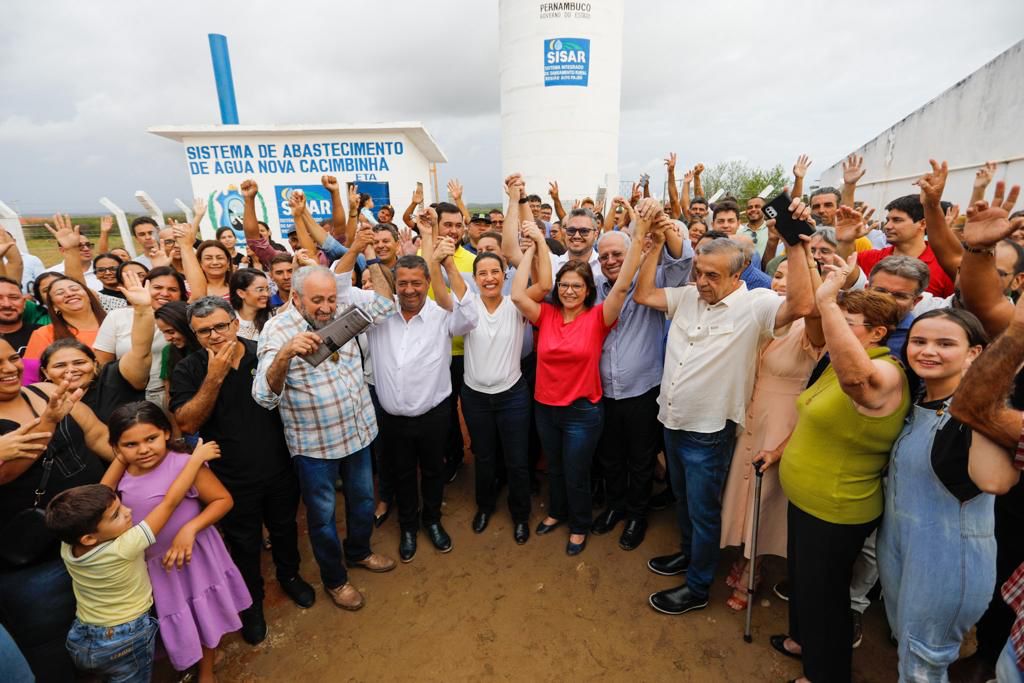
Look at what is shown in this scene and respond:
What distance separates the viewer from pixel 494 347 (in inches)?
130

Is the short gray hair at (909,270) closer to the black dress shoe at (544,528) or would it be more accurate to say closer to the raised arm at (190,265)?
the black dress shoe at (544,528)

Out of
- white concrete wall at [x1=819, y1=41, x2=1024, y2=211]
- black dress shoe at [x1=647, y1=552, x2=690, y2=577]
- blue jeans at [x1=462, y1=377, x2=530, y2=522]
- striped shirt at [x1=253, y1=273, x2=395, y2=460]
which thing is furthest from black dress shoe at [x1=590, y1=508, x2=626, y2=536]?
white concrete wall at [x1=819, y1=41, x2=1024, y2=211]

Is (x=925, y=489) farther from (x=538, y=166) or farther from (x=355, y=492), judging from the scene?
(x=538, y=166)

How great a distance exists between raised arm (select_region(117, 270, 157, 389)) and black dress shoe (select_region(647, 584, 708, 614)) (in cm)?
340

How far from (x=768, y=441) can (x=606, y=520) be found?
1.52 m

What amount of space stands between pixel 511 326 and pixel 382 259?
5.40 feet

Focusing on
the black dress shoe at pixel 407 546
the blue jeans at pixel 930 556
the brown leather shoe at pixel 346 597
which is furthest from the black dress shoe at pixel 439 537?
the blue jeans at pixel 930 556

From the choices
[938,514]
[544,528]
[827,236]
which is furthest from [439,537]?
[827,236]

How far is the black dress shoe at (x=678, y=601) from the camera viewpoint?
9.62 ft

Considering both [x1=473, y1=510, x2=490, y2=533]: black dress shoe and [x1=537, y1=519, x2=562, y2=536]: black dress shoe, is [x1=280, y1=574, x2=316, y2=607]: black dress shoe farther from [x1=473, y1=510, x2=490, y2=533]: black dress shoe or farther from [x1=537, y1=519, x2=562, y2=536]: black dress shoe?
[x1=537, y1=519, x2=562, y2=536]: black dress shoe

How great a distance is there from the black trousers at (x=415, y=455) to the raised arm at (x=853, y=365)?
7.66 feet

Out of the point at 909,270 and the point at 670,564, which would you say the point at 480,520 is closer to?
the point at 670,564

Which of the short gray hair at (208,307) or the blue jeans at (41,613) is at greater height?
the short gray hair at (208,307)

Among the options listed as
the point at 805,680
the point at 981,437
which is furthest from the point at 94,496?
the point at 805,680
